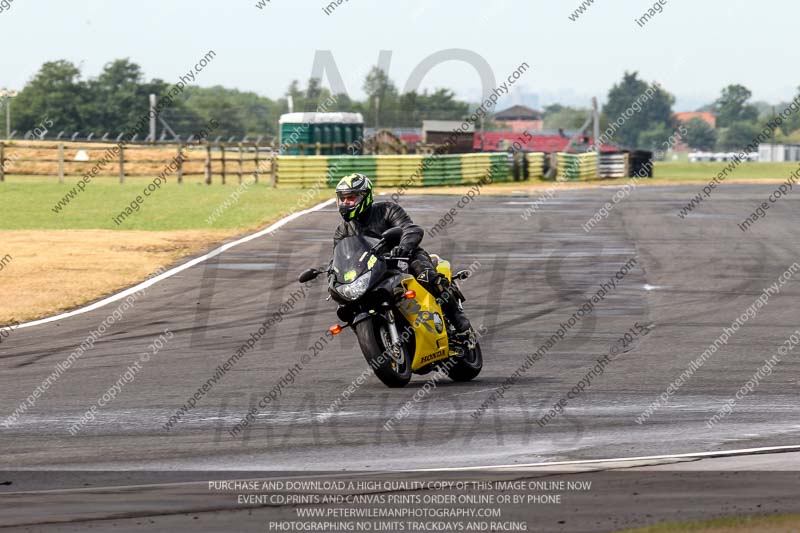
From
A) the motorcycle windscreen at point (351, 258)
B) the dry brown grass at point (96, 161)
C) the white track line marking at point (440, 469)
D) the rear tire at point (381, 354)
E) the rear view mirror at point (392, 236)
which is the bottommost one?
the white track line marking at point (440, 469)

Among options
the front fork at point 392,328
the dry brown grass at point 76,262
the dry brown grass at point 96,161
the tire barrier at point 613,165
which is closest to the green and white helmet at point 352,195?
the front fork at point 392,328

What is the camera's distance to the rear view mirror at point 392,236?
10.8 meters

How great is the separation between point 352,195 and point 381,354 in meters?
1.44

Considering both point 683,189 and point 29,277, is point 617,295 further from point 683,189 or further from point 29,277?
point 683,189

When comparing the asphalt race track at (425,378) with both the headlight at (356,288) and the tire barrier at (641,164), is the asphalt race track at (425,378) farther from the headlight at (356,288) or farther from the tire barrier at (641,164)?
the tire barrier at (641,164)

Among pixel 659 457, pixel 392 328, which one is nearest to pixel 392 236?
pixel 392 328

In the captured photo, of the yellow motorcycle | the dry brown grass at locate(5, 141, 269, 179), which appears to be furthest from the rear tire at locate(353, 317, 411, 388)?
the dry brown grass at locate(5, 141, 269, 179)

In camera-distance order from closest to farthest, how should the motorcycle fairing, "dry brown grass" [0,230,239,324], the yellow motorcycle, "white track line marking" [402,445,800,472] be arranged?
1. "white track line marking" [402,445,800,472]
2. the yellow motorcycle
3. the motorcycle fairing
4. "dry brown grass" [0,230,239,324]

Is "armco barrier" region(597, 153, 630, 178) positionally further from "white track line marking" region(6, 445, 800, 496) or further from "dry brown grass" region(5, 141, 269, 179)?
"white track line marking" region(6, 445, 800, 496)

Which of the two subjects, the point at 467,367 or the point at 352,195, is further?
the point at 467,367

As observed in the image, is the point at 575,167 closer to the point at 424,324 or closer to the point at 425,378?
the point at 425,378

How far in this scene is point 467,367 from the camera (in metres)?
11.6

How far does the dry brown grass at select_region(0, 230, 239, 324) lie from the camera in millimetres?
18531

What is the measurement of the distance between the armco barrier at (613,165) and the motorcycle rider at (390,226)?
50251 millimetres
